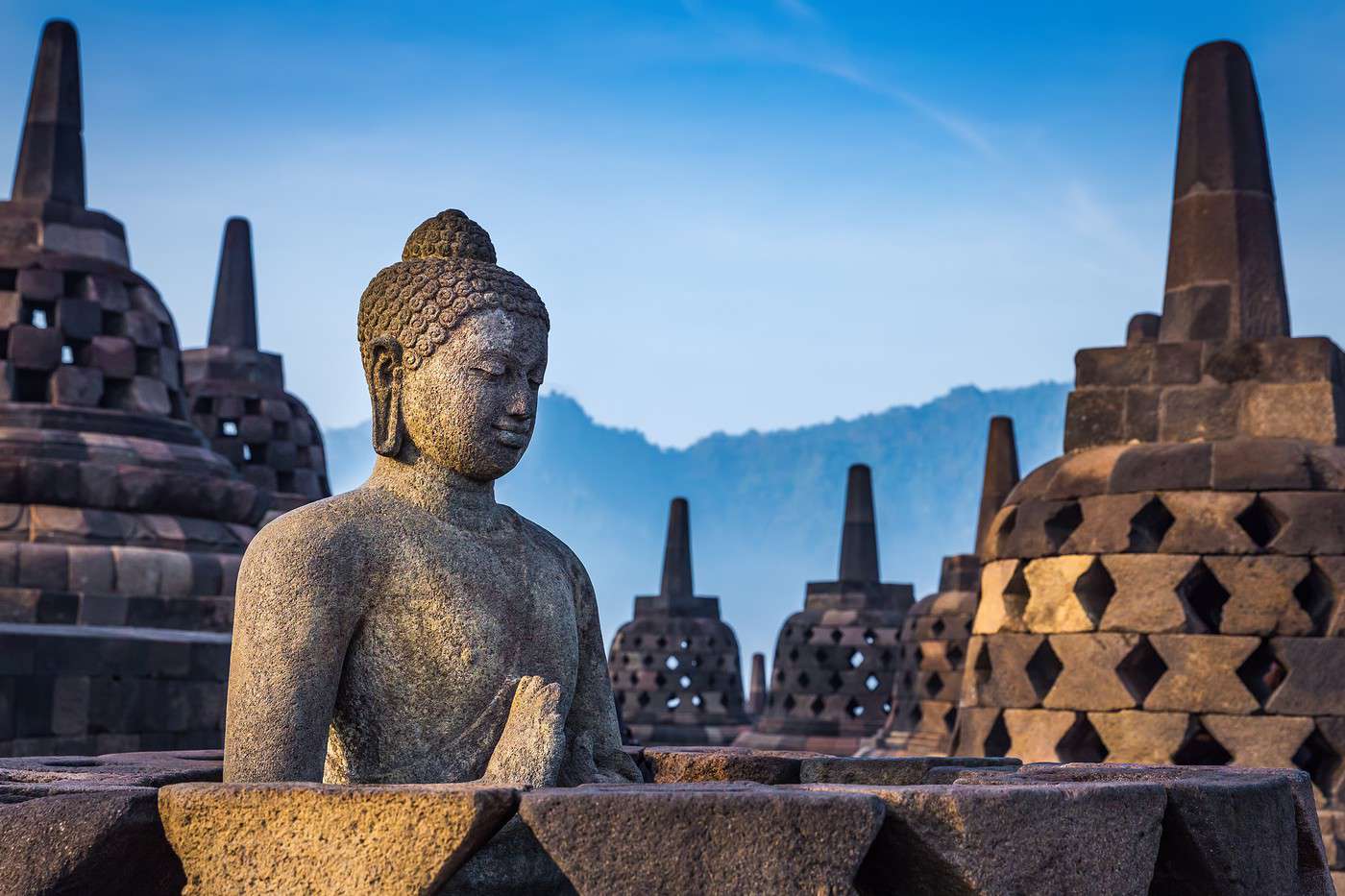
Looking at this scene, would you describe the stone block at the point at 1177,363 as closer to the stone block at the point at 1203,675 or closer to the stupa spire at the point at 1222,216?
the stupa spire at the point at 1222,216

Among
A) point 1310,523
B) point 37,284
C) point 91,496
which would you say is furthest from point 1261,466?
point 37,284

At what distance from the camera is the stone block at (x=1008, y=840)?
298 centimetres

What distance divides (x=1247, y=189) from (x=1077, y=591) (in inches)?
87.6

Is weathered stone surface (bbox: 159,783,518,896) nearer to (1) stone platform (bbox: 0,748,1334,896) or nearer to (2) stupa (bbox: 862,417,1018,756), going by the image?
(1) stone platform (bbox: 0,748,1334,896)

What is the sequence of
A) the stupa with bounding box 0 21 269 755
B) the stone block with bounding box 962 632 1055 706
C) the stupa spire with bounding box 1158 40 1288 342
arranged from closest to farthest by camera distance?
the stone block with bounding box 962 632 1055 706
the stupa spire with bounding box 1158 40 1288 342
the stupa with bounding box 0 21 269 755

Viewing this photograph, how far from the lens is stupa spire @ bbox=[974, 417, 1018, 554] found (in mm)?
14484

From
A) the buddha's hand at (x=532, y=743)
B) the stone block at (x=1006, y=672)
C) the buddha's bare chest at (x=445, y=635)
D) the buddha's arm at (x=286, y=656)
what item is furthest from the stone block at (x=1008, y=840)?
the stone block at (x=1006, y=672)

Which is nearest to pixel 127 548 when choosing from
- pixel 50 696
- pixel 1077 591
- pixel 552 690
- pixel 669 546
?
pixel 50 696

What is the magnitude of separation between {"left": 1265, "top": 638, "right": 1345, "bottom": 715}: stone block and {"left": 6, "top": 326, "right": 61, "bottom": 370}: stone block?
323 inches

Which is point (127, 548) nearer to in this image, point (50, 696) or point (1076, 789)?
point (50, 696)

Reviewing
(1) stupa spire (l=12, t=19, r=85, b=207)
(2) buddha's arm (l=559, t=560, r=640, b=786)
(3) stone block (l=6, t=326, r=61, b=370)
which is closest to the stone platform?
(2) buddha's arm (l=559, t=560, r=640, b=786)

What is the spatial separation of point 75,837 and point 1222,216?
6.49m

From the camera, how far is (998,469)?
14.7 metres

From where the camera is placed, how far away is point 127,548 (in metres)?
10.5
